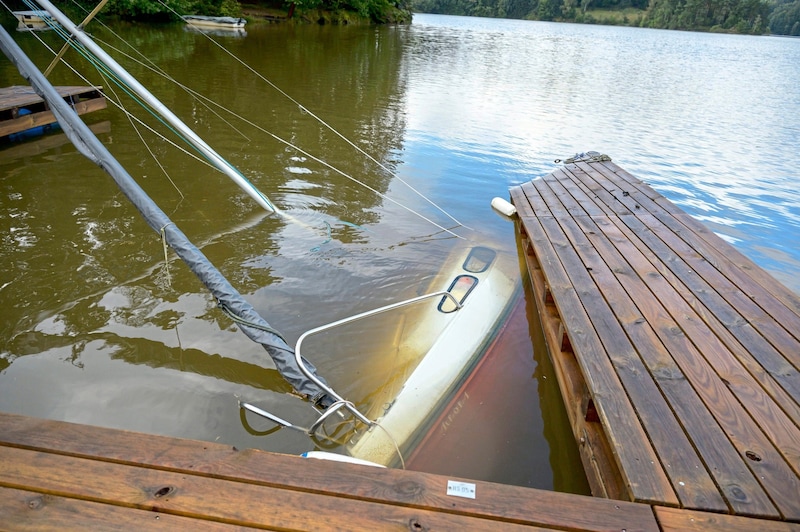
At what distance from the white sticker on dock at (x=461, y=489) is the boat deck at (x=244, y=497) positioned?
10 mm

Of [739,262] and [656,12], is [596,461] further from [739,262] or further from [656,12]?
[656,12]

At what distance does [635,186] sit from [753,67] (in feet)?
111

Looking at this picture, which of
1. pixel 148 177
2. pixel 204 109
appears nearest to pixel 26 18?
pixel 204 109

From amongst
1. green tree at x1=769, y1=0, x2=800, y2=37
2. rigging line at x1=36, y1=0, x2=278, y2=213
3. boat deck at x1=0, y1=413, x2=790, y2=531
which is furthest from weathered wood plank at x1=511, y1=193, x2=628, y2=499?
green tree at x1=769, y1=0, x2=800, y2=37

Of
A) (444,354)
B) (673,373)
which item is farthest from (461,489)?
(444,354)

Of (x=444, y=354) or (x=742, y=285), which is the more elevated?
(x=742, y=285)

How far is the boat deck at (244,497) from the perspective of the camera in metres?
2.09

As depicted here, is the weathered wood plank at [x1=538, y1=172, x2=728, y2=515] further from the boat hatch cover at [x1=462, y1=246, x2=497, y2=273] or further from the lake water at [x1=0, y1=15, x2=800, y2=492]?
the boat hatch cover at [x1=462, y1=246, x2=497, y2=273]

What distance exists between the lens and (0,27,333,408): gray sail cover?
12.4 ft

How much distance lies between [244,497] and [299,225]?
5.26 meters

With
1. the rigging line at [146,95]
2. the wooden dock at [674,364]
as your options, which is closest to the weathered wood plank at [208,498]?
the wooden dock at [674,364]

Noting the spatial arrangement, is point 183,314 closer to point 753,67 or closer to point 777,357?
point 777,357

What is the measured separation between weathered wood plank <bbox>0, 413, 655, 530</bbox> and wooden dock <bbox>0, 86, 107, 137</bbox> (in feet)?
24.3

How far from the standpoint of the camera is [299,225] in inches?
282
